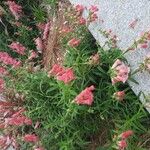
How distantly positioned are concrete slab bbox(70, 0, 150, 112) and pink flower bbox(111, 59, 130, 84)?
6.5 inches

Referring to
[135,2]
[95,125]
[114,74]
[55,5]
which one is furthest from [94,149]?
[55,5]

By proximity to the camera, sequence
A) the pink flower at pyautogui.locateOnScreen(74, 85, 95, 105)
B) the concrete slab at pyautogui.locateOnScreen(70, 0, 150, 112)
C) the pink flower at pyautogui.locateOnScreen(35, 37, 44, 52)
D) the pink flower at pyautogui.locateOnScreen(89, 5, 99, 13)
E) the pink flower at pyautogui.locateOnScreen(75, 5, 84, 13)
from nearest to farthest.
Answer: the pink flower at pyautogui.locateOnScreen(74, 85, 95, 105), the concrete slab at pyautogui.locateOnScreen(70, 0, 150, 112), the pink flower at pyautogui.locateOnScreen(89, 5, 99, 13), the pink flower at pyautogui.locateOnScreen(75, 5, 84, 13), the pink flower at pyautogui.locateOnScreen(35, 37, 44, 52)

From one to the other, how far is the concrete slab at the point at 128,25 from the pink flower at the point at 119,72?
164 millimetres

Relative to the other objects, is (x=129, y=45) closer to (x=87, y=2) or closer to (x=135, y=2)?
(x=135, y=2)

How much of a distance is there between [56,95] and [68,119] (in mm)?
167

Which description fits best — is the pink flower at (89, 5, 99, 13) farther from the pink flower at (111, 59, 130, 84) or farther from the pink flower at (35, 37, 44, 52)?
the pink flower at (35, 37, 44, 52)

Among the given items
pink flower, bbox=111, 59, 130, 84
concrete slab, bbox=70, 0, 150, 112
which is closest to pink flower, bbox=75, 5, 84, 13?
concrete slab, bbox=70, 0, 150, 112

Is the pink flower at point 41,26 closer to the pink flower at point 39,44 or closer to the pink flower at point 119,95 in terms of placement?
the pink flower at point 39,44

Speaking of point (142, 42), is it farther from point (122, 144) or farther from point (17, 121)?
point (17, 121)

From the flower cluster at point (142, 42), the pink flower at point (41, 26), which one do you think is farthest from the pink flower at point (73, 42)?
the pink flower at point (41, 26)

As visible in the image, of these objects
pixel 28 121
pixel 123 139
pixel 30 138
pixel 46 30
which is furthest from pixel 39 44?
pixel 123 139

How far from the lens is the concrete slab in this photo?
2.74 meters

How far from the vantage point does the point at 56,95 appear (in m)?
2.88

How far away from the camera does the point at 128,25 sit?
9.64 feet
